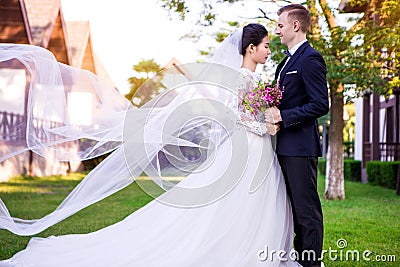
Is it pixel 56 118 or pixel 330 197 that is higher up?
pixel 56 118

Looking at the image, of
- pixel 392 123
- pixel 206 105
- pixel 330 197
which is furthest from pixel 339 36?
pixel 392 123

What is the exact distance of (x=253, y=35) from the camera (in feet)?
16.8

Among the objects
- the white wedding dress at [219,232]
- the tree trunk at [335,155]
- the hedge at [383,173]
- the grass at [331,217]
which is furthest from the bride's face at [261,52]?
the hedge at [383,173]

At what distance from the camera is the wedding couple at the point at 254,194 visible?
4.77 metres

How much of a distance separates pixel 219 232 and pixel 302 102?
1200mm

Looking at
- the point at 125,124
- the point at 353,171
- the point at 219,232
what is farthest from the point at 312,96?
the point at 353,171

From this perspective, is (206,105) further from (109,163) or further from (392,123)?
(392,123)

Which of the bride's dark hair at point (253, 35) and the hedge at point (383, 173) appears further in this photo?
the hedge at point (383, 173)

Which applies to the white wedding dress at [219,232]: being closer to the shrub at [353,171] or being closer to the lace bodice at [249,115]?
the lace bodice at [249,115]

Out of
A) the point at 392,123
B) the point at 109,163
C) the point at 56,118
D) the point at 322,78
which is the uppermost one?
the point at 322,78

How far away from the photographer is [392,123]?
880 inches

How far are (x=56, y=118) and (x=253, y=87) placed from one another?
6.01 feet

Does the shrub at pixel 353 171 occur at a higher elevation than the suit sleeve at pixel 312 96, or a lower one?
lower

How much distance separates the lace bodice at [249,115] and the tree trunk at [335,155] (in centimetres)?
925
